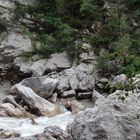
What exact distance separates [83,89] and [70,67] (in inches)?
67.4

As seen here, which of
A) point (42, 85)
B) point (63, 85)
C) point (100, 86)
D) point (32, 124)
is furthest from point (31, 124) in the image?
point (100, 86)

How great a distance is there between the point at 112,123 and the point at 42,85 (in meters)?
7.27

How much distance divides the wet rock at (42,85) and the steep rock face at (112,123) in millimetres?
6597

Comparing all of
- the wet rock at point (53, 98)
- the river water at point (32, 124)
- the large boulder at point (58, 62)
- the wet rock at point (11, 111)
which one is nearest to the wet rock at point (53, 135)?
the river water at point (32, 124)

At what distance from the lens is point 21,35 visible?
1891 cm

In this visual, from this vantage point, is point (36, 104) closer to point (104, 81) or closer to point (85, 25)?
point (104, 81)

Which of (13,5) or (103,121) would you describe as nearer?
(103,121)

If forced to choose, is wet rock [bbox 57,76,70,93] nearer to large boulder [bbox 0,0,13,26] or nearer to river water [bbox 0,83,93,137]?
river water [bbox 0,83,93,137]

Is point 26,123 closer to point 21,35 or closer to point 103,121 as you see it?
point 103,121

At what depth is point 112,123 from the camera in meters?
7.95

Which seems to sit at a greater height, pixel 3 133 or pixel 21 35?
pixel 21 35

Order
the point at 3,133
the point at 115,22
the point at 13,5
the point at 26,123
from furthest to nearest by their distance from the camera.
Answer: the point at 13,5
the point at 115,22
the point at 26,123
the point at 3,133

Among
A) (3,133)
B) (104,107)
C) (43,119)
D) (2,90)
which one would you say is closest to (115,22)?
(2,90)

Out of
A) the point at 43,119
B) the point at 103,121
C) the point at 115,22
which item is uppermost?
the point at 115,22
